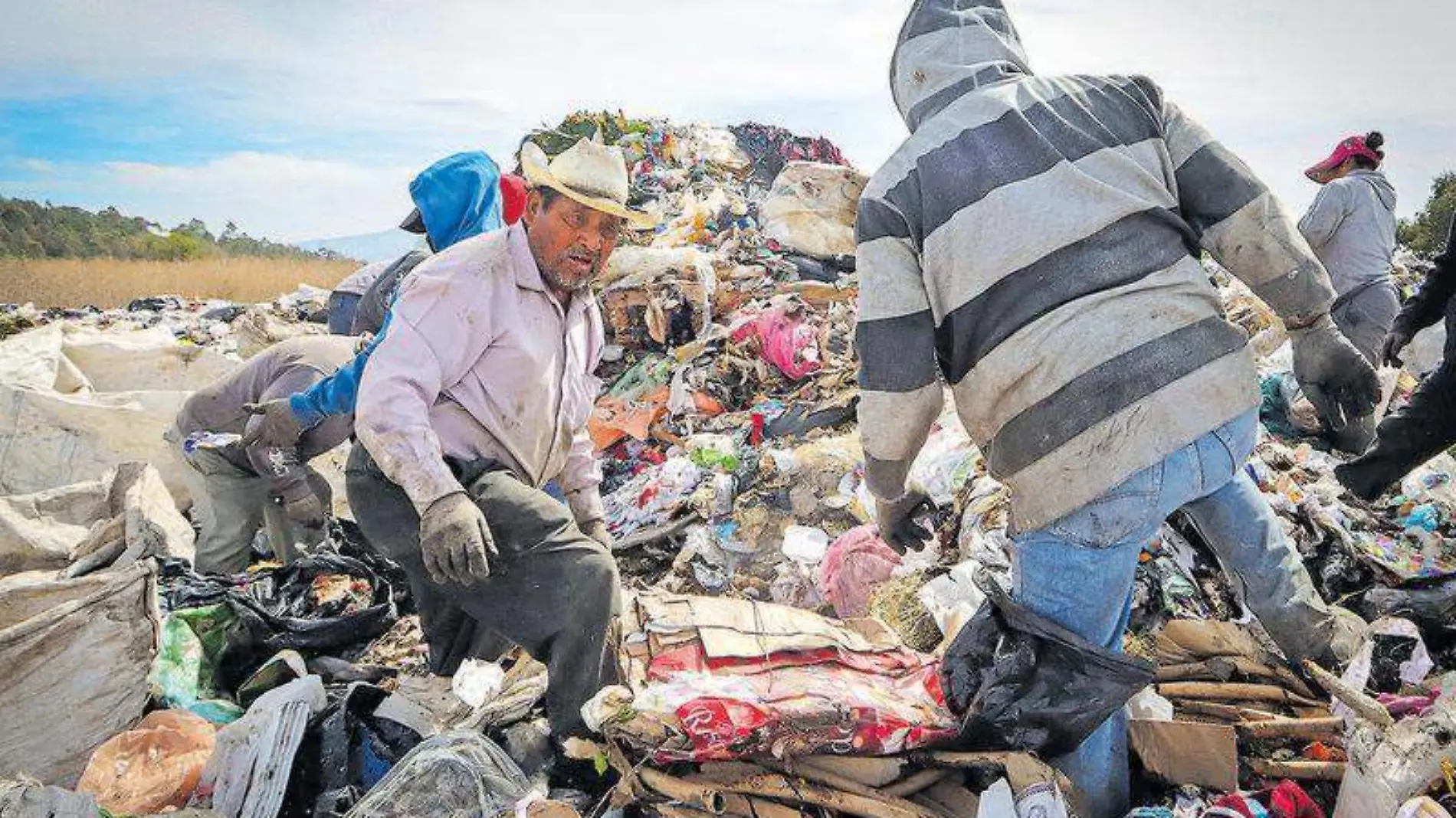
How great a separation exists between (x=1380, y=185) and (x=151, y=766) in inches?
251

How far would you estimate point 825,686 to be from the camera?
1.84 m

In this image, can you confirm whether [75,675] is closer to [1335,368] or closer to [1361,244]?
[1335,368]

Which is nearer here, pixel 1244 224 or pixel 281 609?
pixel 1244 224

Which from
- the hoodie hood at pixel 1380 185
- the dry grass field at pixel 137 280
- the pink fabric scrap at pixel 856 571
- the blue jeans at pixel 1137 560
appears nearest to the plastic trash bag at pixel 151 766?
the blue jeans at pixel 1137 560

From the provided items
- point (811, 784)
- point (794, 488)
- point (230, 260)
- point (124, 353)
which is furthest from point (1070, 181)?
point (230, 260)

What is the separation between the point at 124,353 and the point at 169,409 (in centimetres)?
149

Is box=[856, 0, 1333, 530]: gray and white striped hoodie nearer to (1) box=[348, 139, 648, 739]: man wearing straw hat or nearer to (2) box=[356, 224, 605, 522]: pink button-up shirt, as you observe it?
(1) box=[348, 139, 648, 739]: man wearing straw hat

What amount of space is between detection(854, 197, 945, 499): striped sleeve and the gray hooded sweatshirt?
4286 millimetres

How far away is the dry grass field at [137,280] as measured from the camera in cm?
1489

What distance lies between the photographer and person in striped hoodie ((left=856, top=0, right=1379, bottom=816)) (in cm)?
155

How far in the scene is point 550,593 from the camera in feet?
6.78

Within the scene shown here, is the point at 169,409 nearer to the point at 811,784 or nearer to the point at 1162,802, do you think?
the point at 811,784

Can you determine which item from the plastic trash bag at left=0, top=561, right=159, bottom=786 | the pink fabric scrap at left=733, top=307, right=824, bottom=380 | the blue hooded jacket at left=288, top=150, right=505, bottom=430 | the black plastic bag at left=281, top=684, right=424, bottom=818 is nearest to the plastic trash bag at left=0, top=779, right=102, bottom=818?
the black plastic bag at left=281, top=684, right=424, bottom=818

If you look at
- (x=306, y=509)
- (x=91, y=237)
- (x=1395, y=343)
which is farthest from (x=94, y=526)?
(x=91, y=237)
